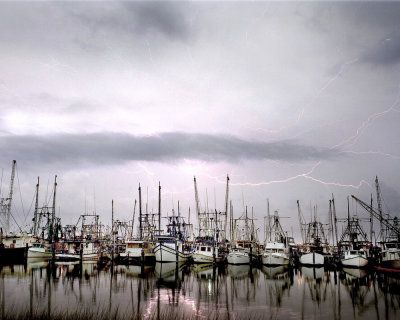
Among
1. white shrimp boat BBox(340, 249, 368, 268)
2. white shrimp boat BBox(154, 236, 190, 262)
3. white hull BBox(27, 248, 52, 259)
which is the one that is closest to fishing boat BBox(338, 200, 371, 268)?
white shrimp boat BBox(340, 249, 368, 268)

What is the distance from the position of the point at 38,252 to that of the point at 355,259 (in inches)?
2206

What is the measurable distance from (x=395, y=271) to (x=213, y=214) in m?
34.5

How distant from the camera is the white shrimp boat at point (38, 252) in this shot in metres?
65.1

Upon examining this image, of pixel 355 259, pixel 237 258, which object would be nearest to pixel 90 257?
pixel 237 258

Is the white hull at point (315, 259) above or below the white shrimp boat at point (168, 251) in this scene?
below

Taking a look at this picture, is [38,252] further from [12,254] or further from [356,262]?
[356,262]

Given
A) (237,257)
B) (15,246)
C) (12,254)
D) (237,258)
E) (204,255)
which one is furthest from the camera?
(15,246)

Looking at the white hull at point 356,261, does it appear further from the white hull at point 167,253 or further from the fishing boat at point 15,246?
the fishing boat at point 15,246

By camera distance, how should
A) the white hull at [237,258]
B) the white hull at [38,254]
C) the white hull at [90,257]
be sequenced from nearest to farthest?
the white hull at [237,258]
the white hull at [90,257]
the white hull at [38,254]

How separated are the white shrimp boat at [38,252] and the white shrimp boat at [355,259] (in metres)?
54.2

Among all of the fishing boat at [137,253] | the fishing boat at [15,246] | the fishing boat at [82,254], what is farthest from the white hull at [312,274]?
the fishing boat at [15,246]

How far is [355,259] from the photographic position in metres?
54.6

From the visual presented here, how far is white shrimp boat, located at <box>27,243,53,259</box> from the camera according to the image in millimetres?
65100

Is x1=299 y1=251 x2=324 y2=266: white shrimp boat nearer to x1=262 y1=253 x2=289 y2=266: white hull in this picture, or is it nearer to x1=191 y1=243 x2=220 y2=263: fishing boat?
x1=262 y1=253 x2=289 y2=266: white hull
